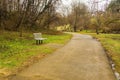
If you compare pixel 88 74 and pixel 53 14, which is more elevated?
pixel 53 14

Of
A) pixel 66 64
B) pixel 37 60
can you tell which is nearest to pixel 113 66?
pixel 66 64

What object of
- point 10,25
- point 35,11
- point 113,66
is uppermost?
point 35,11

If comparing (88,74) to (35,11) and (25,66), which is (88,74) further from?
(35,11)

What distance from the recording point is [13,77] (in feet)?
22.8

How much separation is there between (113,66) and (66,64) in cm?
198

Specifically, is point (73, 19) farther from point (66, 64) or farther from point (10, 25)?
point (66, 64)

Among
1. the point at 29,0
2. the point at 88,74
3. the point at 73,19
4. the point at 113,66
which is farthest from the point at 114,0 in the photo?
the point at 73,19

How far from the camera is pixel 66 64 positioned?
30.1ft

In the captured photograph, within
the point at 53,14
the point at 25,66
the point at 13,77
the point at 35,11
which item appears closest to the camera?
the point at 13,77

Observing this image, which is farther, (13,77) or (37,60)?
(37,60)

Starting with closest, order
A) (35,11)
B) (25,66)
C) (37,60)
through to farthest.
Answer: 1. (25,66)
2. (37,60)
3. (35,11)

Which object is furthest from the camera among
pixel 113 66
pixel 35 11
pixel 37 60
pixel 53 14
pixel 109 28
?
pixel 109 28

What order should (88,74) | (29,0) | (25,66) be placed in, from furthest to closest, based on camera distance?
1. (29,0)
2. (25,66)
3. (88,74)

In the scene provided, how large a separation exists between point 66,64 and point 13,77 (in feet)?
9.30
